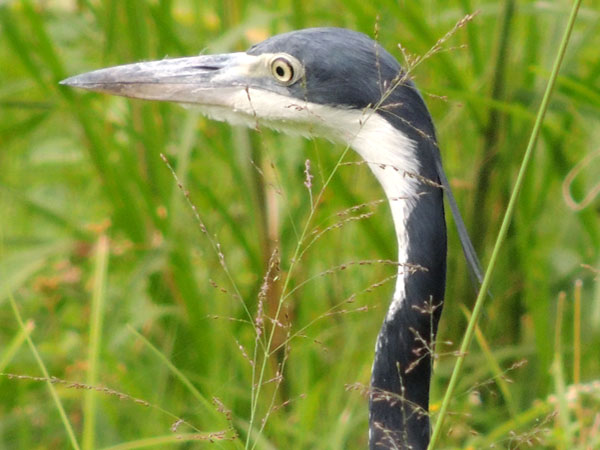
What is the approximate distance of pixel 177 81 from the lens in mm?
1819

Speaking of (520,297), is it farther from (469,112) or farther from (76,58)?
(76,58)

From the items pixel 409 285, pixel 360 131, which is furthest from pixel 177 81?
pixel 409 285

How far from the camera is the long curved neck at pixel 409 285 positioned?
1.56m

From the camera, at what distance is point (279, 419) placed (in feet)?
7.65

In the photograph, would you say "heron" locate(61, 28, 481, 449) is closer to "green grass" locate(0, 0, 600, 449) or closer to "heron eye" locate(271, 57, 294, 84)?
"heron eye" locate(271, 57, 294, 84)

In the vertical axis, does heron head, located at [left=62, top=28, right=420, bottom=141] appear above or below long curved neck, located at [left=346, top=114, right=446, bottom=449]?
above

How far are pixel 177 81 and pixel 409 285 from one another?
613mm

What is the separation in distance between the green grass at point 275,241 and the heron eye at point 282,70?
0.43 meters

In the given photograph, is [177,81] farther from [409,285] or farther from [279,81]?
[409,285]

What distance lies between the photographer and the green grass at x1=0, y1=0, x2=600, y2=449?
2.30m

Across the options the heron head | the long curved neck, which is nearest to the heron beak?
the heron head

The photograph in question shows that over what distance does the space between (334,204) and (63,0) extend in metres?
1.69

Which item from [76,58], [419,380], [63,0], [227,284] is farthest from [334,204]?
[63,0]

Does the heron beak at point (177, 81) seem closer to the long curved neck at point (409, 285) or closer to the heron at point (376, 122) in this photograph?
the heron at point (376, 122)
